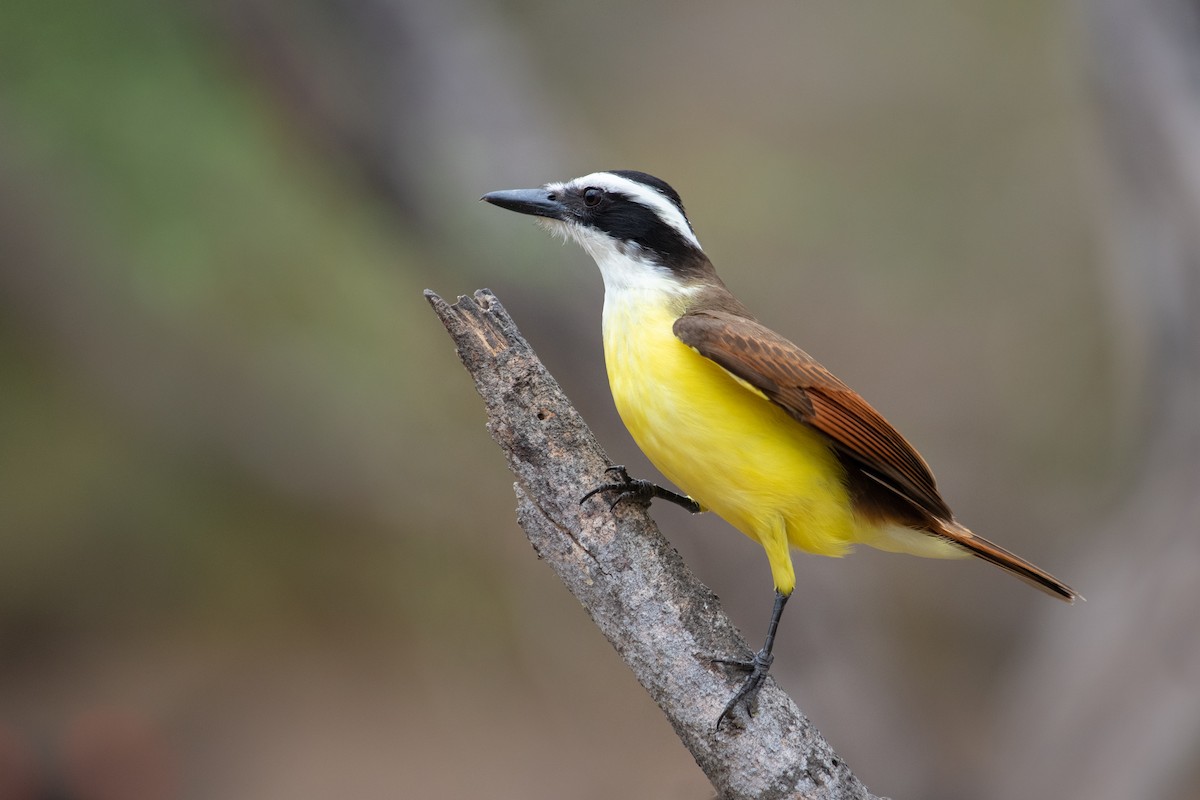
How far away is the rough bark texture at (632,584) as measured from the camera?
341cm

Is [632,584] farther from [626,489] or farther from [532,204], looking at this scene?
[532,204]

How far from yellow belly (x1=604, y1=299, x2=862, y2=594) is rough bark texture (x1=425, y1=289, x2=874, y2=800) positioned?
220mm

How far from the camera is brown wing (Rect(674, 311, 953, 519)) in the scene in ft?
11.7

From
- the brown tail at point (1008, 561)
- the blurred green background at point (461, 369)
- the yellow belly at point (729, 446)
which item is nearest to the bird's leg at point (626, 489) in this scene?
the yellow belly at point (729, 446)

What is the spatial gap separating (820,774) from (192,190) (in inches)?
246

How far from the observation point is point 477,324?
3564mm

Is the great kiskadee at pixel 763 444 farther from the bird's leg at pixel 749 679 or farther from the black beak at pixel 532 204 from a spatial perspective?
the black beak at pixel 532 204

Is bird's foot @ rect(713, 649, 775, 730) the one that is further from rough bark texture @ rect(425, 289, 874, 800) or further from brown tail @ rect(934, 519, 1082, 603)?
brown tail @ rect(934, 519, 1082, 603)

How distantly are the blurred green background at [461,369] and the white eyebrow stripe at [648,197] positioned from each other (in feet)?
10.6

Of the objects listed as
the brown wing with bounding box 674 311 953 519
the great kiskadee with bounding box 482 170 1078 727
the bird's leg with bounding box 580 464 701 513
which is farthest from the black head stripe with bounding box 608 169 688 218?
the bird's leg with bounding box 580 464 701 513

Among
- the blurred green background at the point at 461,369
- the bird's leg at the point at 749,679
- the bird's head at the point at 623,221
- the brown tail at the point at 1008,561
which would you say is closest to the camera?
the bird's leg at the point at 749,679

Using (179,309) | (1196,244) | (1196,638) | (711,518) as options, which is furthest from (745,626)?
(179,309)

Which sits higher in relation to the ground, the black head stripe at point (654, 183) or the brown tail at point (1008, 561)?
the black head stripe at point (654, 183)

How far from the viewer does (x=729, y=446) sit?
3639 mm
